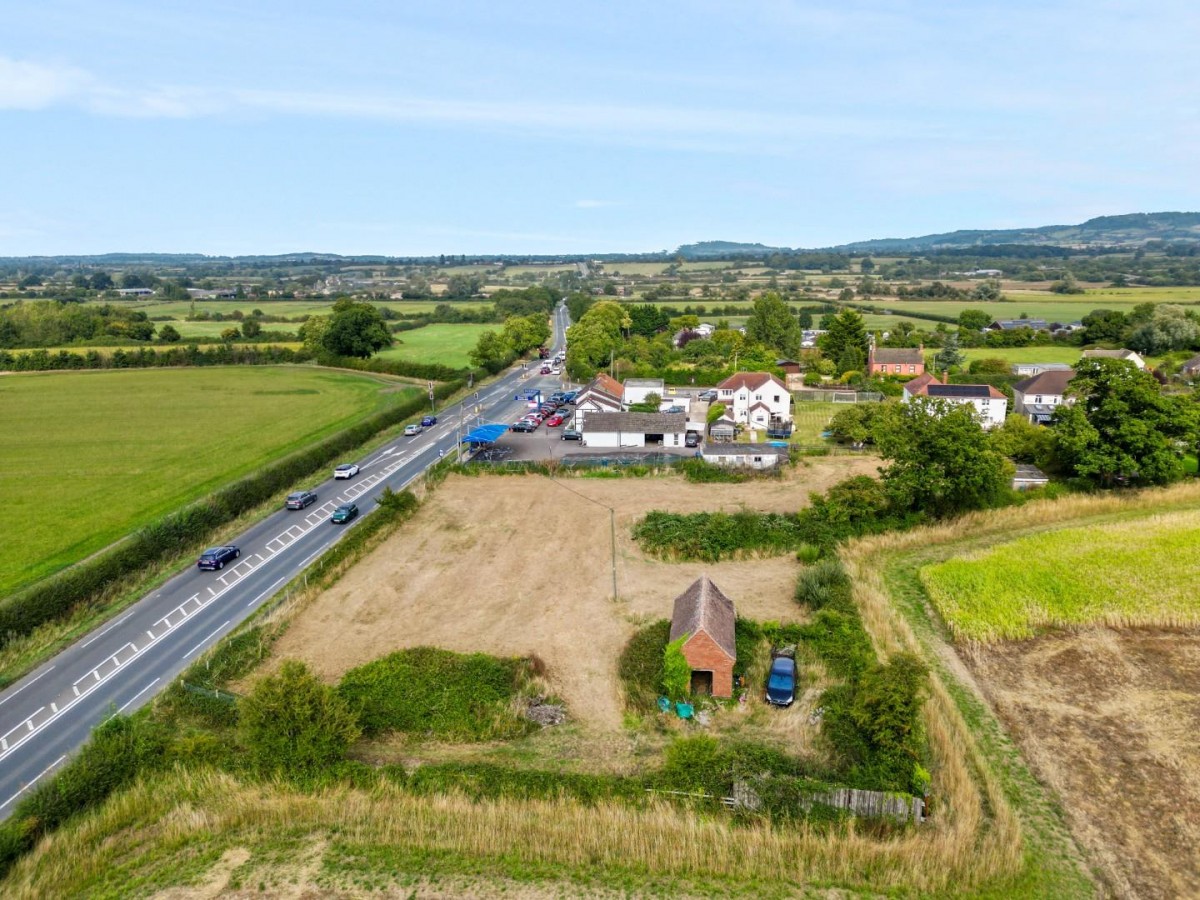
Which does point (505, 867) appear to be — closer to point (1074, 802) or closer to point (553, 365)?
point (1074, 802)

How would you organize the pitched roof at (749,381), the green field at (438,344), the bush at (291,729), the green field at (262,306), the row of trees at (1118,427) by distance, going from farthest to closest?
1. the green field at (262,306)
2. the green field at (438,344)
3. the pitched roof at (749,381)
4. the row of trees at (1118,427)
5. the bush at (291,729)

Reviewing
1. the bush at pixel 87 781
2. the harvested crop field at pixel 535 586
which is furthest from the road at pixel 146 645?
the harvested crop field at pixel 535 586

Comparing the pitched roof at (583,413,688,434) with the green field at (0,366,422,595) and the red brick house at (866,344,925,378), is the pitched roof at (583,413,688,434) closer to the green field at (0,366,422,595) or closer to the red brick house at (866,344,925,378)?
the green field at (0,366,422,595)

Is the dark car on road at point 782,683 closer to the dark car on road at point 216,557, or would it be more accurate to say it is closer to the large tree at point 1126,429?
the dark car on road at point 216,557

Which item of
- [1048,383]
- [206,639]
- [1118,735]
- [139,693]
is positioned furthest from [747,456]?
[139,693]

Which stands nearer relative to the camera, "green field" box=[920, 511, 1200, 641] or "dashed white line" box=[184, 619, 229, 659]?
"dashed white line" box=[184, 619, 229, 659]

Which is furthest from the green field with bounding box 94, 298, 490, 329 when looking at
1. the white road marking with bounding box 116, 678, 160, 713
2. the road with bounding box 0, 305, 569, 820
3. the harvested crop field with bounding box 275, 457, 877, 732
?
the white road marking with bounding box 116, 678, 160, 713

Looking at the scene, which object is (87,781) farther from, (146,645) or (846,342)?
(846,342)
